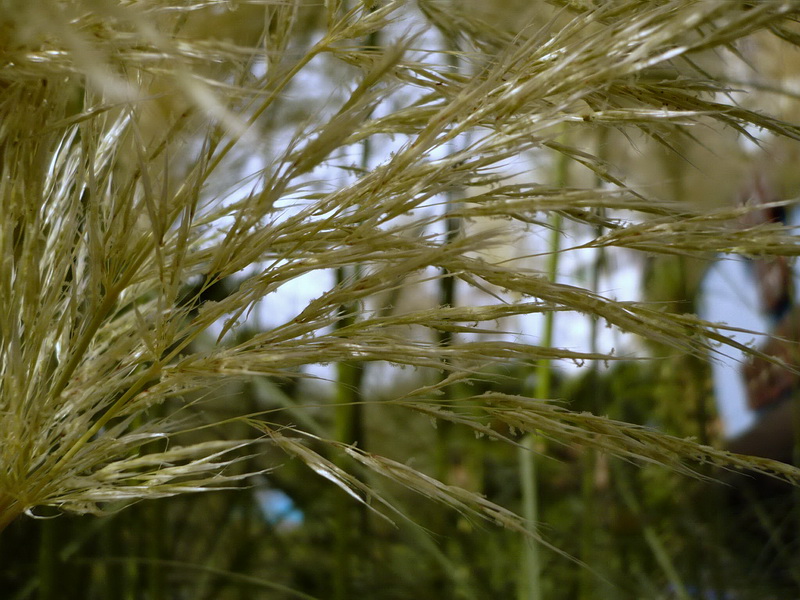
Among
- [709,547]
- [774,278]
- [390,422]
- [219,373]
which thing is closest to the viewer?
[219,373]

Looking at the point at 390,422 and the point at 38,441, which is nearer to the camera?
the point at 38,441

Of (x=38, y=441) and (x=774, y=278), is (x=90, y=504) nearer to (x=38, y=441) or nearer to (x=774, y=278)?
(x=38, y=441)

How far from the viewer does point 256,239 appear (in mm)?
308

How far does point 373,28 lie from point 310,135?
0.06 m

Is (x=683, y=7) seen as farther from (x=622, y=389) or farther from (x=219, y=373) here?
(x=622, y=389)

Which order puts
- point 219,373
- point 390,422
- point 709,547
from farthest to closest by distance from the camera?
point 390,422 < point 709,547 < point 219,373

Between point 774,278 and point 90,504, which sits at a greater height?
point 774,278

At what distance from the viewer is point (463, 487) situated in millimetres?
614

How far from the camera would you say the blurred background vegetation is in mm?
481

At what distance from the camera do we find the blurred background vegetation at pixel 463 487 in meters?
0.48

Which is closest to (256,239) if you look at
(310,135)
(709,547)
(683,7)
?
(310,135)

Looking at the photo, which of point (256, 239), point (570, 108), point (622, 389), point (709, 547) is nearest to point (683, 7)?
point (570, 108)

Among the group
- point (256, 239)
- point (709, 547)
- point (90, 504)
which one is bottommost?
point (709, 547)

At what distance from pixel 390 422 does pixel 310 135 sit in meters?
1.17
